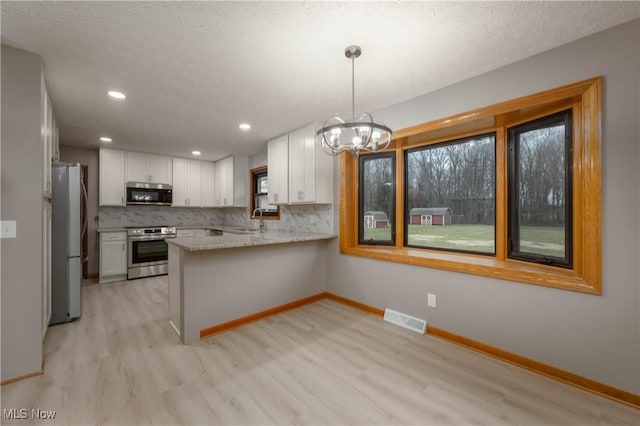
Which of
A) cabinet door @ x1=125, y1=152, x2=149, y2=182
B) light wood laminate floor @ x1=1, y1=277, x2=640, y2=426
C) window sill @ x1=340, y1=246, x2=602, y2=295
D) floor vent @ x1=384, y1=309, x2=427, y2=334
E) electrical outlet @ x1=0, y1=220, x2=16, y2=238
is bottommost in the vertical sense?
light wood laminate floor @ x1=1, y1=277, x2=640, y2=426

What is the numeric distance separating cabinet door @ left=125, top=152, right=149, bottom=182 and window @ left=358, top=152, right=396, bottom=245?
4.24 meters

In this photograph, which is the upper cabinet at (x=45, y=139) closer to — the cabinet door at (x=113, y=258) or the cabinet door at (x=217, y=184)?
the cabinet door at (x=113, y=258)

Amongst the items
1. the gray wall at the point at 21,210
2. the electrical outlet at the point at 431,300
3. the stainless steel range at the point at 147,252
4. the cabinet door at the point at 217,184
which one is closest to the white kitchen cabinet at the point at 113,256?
the stainless steel range at the point at 147,252

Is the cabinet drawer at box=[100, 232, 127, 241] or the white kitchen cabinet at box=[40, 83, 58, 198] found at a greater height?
the white kitchen cabinet at box=[40, 83, 58, 198]

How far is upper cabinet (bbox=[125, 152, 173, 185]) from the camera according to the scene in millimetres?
5031

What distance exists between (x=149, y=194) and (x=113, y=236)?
984mm

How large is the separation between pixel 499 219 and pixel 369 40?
2.04 meters

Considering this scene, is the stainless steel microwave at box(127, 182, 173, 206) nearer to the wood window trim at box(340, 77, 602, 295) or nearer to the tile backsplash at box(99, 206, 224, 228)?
the tile backsplash at box(99, 206, 224, 228)

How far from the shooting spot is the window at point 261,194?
5205 mm

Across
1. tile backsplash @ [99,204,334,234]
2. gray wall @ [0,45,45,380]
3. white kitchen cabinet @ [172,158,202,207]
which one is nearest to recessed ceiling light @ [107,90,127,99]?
gray wall @ [0,45,45,380]

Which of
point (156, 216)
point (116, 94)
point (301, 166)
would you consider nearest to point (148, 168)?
point (156, 216)

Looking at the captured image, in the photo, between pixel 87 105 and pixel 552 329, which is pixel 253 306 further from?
pixel 87 105

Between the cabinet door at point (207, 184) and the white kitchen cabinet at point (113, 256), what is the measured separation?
1.69m

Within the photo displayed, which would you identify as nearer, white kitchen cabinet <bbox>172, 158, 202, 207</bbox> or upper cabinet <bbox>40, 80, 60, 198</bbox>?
upper cabinet <bbox>40, 80, 60, 198</bbox>
